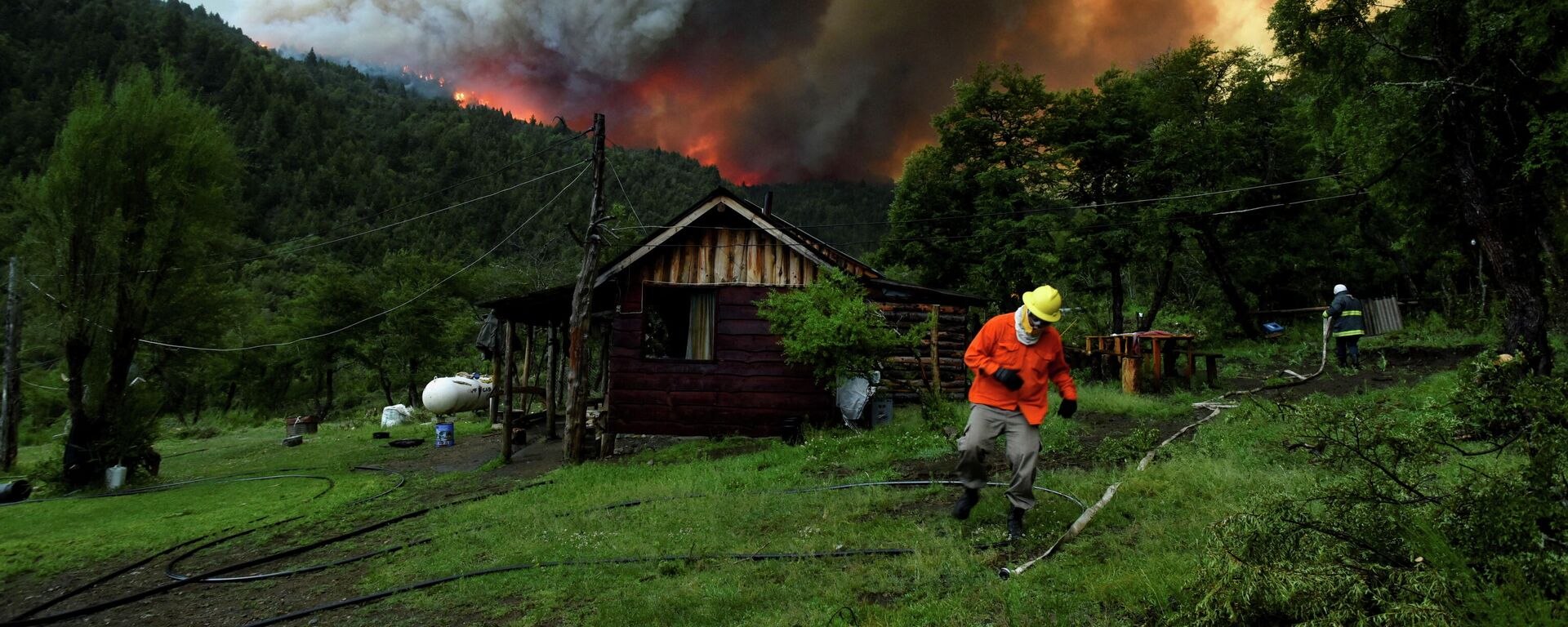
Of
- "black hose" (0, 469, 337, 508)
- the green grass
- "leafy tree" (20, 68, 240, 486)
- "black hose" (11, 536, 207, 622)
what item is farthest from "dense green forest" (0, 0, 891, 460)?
"black hose" (11, 536, 207, 622)

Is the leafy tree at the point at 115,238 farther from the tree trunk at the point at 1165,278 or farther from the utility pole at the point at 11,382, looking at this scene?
the tree trunk at the point at 1165,278

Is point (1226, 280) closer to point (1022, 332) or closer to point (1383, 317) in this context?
Answer: point (1383, 317)

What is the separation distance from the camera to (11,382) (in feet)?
57.9

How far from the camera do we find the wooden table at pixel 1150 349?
15492 mm

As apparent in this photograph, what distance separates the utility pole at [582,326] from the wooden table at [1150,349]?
12.1 m

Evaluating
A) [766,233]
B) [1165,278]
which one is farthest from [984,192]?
[766,233]

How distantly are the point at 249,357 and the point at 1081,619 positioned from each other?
144 ft

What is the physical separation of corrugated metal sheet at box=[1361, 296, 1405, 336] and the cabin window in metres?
23.7

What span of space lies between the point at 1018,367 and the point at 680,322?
1445 cm

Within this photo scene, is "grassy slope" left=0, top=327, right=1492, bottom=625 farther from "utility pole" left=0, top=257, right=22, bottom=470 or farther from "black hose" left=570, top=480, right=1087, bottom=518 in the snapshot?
"utility pole" left=0, top=257, right=22, bottom=470

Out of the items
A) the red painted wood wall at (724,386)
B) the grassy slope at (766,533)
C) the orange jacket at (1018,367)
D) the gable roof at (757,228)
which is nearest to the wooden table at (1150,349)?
the grassy slope at (766,533)

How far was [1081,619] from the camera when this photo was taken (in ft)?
12.4

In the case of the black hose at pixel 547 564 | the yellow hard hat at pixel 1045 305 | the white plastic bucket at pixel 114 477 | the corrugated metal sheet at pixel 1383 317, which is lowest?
the white plastic bucket at pixel 114 477

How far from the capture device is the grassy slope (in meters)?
4.46
